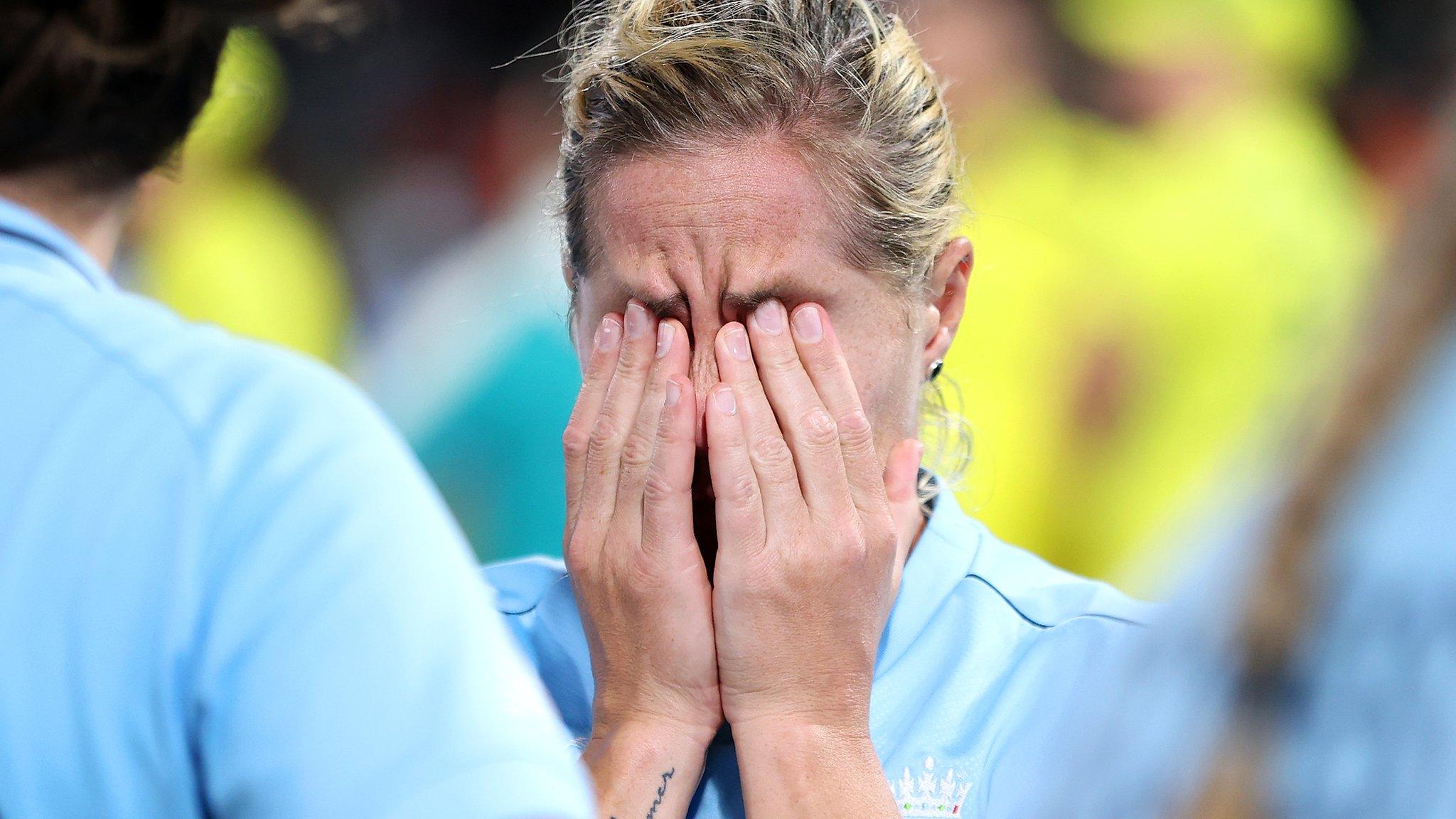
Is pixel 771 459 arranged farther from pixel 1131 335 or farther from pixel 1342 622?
pixel 1131 335

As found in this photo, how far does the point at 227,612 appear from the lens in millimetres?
725

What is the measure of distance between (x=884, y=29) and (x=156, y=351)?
130 centimetres

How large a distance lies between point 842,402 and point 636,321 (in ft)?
0.89

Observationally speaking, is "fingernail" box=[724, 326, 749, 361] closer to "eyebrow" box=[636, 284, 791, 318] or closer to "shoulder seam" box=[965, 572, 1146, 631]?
"eyebrow" box=[636, 284, 791, 318]

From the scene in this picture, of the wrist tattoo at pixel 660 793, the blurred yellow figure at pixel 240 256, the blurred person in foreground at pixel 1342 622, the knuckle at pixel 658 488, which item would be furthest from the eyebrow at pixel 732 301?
the blurred yellow figure at pixel 240 256

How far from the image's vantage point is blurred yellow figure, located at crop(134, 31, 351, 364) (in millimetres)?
3711

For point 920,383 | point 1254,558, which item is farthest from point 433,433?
point 1254,558

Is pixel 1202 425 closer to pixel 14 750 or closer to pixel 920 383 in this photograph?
pixel 920 383

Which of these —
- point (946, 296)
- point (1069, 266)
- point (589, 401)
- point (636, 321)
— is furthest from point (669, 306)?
point (1069, 266)

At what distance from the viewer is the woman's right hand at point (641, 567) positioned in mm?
1503

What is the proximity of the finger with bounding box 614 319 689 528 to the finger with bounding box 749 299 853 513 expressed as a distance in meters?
0.09

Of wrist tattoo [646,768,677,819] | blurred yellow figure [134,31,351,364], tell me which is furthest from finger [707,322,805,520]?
blurred yellow figure [134,31,351,364]

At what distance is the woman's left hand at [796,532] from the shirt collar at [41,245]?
0.83m

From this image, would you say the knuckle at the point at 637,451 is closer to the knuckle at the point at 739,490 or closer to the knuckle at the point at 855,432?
the knuckle at the point at 739,490
